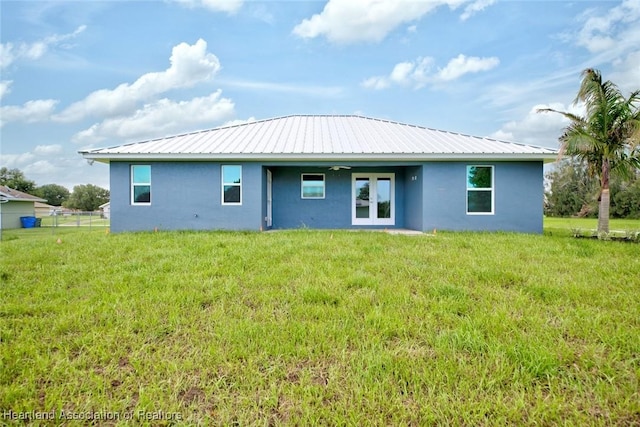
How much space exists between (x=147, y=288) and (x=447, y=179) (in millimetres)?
9762

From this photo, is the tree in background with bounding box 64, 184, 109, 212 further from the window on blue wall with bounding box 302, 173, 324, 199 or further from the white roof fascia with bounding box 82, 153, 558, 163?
the window on blue wall with bounding box 302, 173, 324, 199

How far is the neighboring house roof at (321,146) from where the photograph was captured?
33.6 feet

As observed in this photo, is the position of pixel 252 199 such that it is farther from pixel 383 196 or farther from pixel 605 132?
pixel 605 132

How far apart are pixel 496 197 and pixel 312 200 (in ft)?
22.0

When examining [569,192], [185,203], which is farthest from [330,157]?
[569,192]

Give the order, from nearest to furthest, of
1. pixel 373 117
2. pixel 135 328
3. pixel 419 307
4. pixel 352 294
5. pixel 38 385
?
pixel 38 385 → pixel 135 328 → pixel 419 307 → pixel 352 294 → pixel 373 117

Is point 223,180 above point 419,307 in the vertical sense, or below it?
above

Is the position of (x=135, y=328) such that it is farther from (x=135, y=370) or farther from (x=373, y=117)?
(x=373, y=117)

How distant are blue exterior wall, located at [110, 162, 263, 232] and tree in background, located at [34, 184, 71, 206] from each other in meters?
71.0

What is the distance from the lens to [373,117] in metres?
15.8

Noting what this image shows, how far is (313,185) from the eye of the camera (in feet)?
41.2

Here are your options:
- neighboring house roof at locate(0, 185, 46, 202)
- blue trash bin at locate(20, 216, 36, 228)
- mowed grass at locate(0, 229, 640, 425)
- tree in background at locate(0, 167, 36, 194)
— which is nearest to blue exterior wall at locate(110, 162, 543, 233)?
mowed grass at locate(0, 229, 640, 425)

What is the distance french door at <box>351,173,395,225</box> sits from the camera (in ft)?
41.2

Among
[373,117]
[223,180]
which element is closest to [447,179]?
[373,117]
